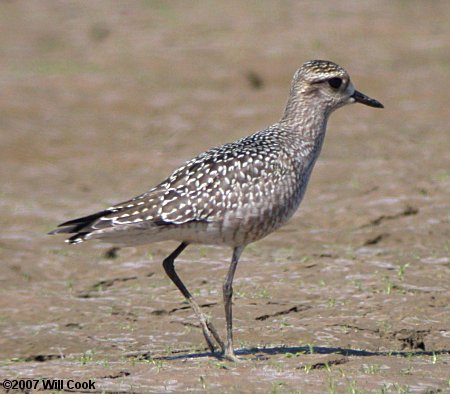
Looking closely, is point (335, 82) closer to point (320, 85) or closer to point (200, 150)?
point (320, 85)

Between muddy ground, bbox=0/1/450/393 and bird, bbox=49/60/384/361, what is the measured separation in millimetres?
893

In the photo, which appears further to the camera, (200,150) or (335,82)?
(200,150)

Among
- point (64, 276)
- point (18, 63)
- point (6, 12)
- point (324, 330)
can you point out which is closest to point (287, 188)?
point (324, 330)

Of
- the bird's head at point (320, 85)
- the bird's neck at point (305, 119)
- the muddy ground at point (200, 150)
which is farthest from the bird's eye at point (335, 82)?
the muddy ground at point (200, 150)

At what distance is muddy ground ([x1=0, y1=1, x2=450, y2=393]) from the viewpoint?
831 centimetres

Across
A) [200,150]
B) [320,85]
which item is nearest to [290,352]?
[320,85]

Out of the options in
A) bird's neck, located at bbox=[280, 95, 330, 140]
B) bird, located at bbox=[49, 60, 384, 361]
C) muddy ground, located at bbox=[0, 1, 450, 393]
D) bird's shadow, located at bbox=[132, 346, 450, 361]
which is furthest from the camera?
bird's neck, located at bbox=[280, 95, 330, 140]

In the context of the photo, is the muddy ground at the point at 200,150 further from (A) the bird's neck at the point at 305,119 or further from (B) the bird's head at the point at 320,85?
(B) the bird's head at the point at 320,85

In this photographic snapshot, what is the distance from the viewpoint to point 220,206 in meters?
8.02

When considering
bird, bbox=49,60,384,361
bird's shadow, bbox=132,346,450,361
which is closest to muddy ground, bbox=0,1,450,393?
bird's shadow, bbox=132,346,450,361

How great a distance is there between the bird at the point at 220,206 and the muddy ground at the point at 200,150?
0.89m

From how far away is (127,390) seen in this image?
22.8 ft

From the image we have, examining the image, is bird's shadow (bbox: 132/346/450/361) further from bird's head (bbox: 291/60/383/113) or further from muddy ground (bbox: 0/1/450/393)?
bird's head (bbox: 291/60/383/113)

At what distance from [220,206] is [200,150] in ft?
23.7
